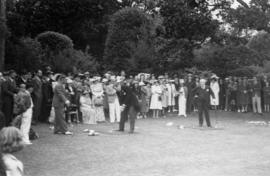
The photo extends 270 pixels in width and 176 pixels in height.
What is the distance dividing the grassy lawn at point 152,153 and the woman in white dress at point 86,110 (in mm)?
2310

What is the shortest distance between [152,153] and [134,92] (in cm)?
568

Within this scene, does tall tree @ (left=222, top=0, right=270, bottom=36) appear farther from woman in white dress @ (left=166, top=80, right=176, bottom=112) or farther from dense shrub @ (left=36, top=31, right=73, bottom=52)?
dense shrub @ (left=36, top=31, right=73, bottom=52)

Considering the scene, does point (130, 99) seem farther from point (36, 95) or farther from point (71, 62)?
point (71, 62)

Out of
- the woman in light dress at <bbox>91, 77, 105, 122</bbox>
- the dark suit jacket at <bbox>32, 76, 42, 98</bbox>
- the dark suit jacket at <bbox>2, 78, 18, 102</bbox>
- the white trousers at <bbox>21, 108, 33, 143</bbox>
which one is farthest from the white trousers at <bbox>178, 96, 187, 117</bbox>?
the white trousers at <bbox>21, 108, 33, 143</bbox>

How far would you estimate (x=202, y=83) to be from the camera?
835 inches

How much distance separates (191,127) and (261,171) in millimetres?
9674

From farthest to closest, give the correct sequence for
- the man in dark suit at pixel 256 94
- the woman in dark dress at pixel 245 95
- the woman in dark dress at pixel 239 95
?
the woman in dark dress at pixel 239 95 → the woman in dark dress at pixel 245 95 → the man in dark suit at pixel 256 94

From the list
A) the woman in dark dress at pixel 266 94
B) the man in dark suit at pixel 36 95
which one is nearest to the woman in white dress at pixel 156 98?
the woman in dark dress at pixel 266 94

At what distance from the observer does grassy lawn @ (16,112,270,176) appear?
10.8 meters

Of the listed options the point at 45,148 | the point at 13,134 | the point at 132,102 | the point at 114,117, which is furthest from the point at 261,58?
the point at 13,134

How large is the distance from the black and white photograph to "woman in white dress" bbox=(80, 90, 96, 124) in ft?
0.16

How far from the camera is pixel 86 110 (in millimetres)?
21875

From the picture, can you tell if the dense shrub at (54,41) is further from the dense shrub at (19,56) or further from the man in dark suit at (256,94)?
the man in dark suit at (256,94)

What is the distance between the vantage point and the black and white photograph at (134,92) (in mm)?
12031
